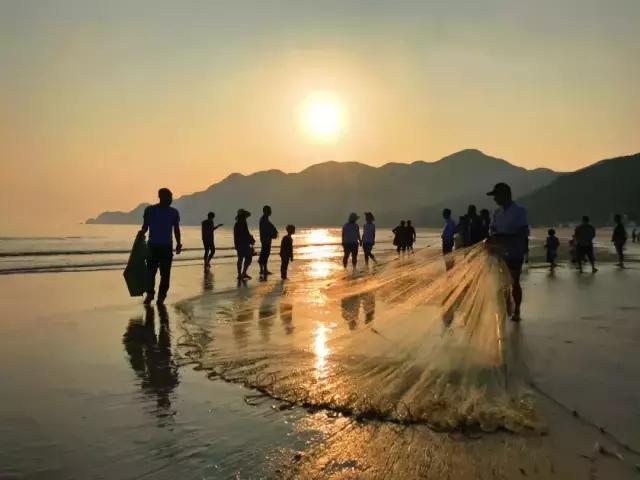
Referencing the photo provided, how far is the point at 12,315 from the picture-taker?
30.4 feet

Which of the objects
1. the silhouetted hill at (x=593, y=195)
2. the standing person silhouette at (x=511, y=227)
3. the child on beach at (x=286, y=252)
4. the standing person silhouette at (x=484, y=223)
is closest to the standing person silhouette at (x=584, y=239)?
the standing person silhouette at (x=484, y=223)

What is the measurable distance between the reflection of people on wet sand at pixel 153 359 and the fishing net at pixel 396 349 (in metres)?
0.34

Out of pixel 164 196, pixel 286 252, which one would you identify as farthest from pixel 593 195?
pixel 164 196

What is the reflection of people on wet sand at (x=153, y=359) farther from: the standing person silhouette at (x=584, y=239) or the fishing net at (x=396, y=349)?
the standing person silhouette at (x=584, y=239)

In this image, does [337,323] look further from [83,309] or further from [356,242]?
[356,242]

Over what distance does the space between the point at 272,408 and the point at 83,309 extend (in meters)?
7.08

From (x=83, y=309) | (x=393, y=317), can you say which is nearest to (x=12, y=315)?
(x=83, y=309)

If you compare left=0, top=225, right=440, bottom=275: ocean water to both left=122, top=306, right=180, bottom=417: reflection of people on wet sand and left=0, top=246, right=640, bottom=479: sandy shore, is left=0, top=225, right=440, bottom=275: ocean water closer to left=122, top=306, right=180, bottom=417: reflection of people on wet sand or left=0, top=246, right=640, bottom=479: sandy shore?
left=122, top=306, right=180, bottom=417: reflection of people on wet sand

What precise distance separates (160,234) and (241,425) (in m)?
6.67

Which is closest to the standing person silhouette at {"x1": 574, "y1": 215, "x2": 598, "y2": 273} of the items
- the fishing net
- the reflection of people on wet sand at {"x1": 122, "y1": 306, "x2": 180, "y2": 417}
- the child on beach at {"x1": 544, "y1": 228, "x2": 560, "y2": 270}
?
the child on beach at {"x1": 544, "y1": 228, "x2": 560, "y2": 270}

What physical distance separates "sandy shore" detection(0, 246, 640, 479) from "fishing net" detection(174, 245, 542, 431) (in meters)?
0.22

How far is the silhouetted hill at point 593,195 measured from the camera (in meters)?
110

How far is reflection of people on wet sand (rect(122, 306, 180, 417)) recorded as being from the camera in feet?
15.4

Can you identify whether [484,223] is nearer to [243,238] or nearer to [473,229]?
[473,229]
